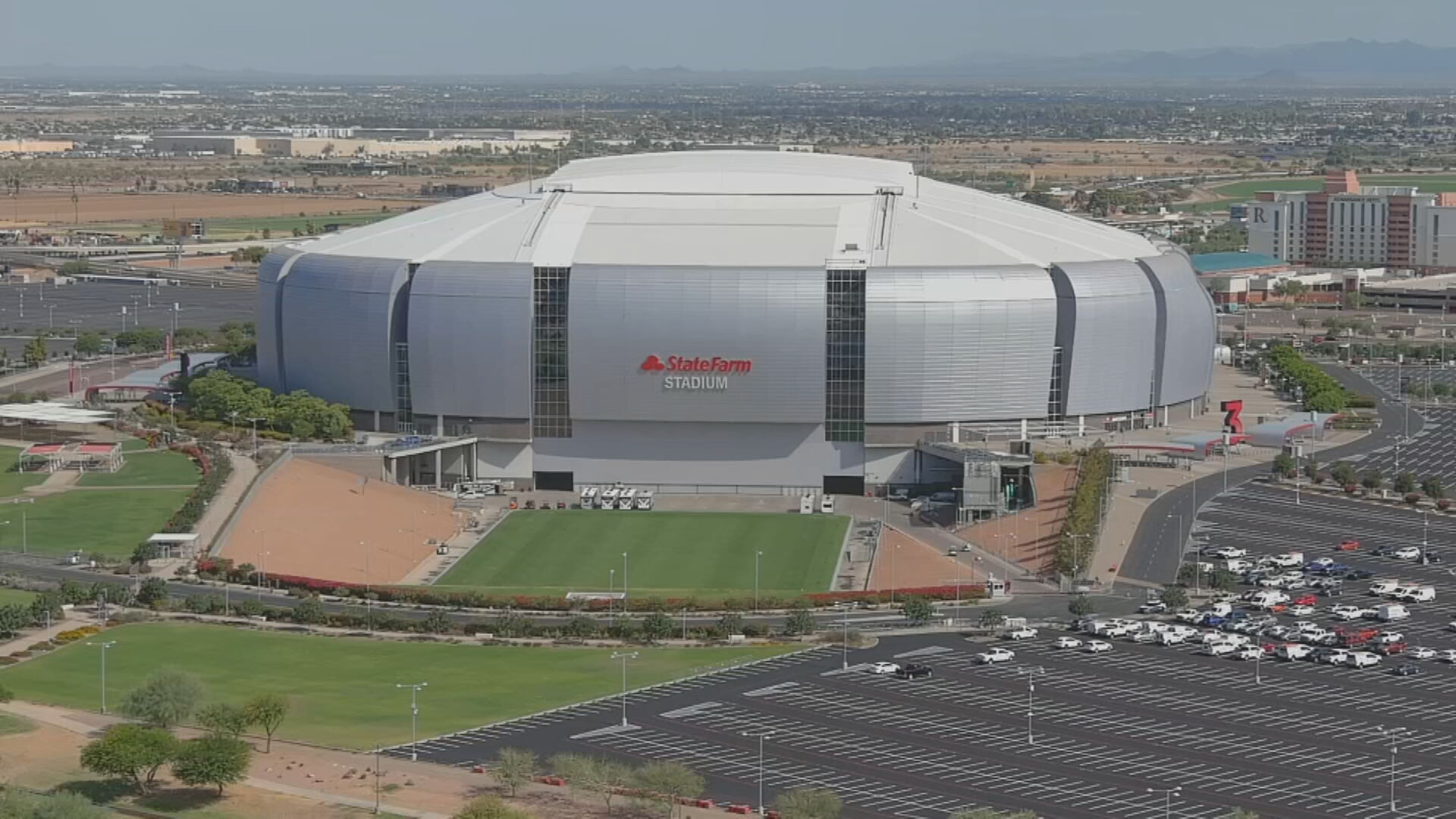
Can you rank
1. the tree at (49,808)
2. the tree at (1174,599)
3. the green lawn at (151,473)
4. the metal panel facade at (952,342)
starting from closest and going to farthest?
1. the tree at (49,808)
2. the tree at (1174,599)
3. the green lawn at (151,473)
4. the metal panel facade at (952,342)

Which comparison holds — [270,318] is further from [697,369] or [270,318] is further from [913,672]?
[913,672]

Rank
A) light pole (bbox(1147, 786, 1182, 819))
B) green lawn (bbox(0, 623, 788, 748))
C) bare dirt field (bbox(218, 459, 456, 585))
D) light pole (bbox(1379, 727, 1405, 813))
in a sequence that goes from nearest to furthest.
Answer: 1. light pole (bbox(1147, 786, 1182, 819))
2. light pole (bbox(1379, 727, 1405, 813))
3. green lawn (bbox(0, 623, 788, 748))
4. bare dirt field (bbox(218, 459, 456, 585))

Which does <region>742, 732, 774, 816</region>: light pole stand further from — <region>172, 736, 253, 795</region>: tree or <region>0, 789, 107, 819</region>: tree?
<region>0, 789, 107, 819</region>: tree

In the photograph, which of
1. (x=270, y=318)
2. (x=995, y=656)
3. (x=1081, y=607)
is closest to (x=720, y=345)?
(x=270, y=318)

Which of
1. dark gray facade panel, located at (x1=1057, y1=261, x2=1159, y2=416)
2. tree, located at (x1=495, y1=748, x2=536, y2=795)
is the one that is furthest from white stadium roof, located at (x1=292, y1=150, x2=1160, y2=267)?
tree, located at (x1=495, y1=748, x2=536, y2=795)

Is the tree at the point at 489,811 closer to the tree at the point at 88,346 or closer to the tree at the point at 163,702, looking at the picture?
the tree at the point at 163,702

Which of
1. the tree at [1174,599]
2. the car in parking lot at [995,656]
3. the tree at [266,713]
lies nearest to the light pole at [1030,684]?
the car in parking lot at [995,656]
